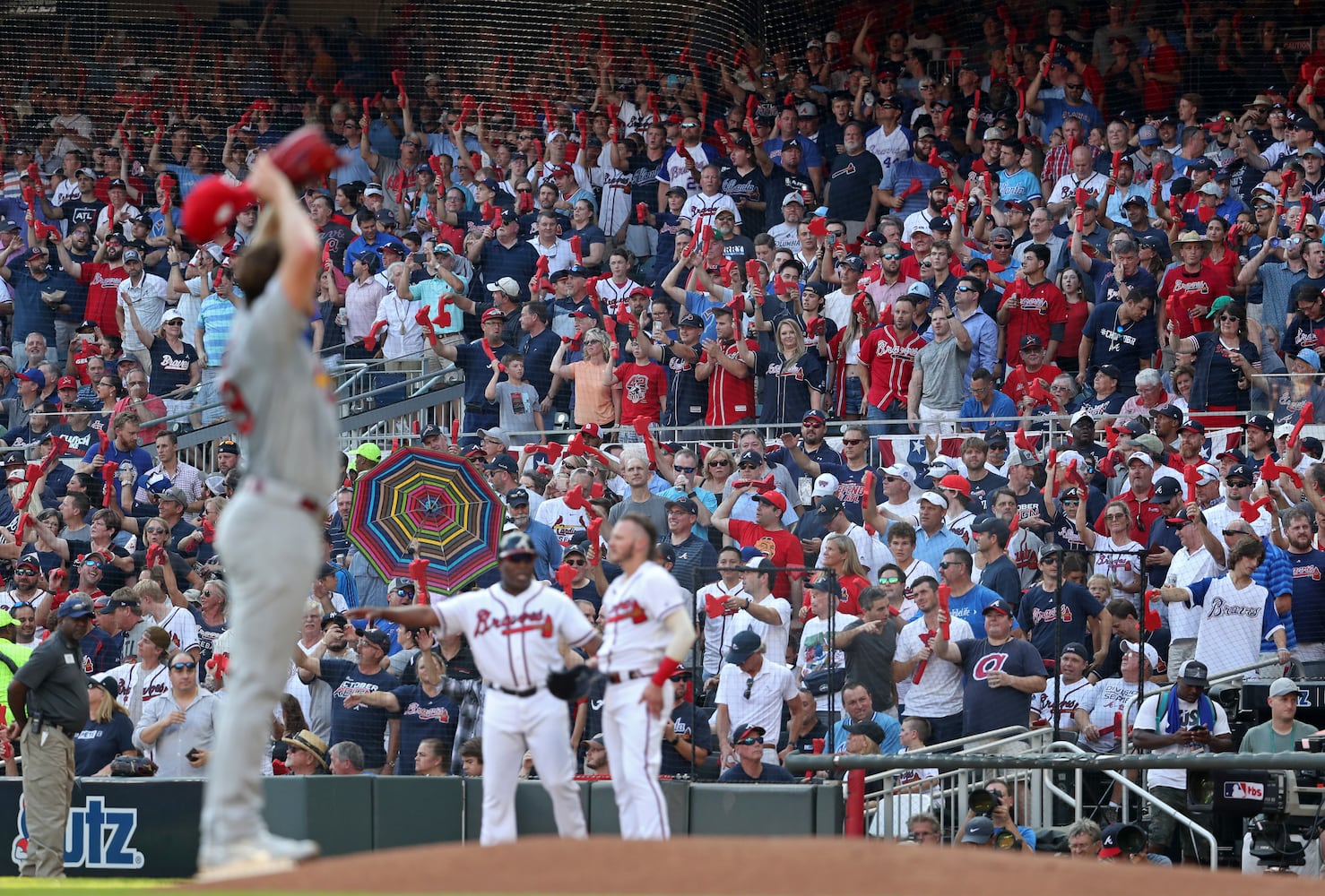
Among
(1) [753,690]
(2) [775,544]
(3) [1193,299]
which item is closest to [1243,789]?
(1) [753,690]

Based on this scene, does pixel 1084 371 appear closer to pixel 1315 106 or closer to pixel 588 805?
pixel 1315 106

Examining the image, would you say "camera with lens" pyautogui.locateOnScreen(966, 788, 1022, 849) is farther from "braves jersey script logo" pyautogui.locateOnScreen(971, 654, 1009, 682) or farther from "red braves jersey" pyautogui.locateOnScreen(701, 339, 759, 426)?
"red braves jersey" pyautogui.locateOnScreen(701, 339, 759, 426)

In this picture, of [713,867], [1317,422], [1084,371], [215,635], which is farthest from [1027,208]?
[713,867]

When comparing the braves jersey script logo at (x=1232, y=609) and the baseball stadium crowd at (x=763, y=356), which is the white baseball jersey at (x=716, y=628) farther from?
the braves jersey script logo at (x=1232, y=609)

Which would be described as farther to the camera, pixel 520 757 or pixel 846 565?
pixel 846 565

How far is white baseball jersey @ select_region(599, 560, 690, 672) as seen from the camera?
318 inches

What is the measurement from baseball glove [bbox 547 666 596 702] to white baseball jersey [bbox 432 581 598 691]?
0.39 ft

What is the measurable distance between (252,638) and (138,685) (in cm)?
652

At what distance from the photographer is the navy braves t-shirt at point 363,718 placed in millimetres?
10797

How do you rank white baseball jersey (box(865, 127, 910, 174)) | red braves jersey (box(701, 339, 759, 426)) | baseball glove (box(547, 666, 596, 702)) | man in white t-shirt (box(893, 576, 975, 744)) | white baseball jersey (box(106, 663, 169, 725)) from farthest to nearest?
white baseball jersey (box(865, 127, 910, 174)) → red braves jersey (box(701, 339, 759, 426)) → white baseball jersey (box(106, 663, 169, 725)) → man in white t-shirt (box(893, 576, 975, 744)) → baseball glove (box(547, 666, 596, 702))

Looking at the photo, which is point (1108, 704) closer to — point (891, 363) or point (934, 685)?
point (934, 685)

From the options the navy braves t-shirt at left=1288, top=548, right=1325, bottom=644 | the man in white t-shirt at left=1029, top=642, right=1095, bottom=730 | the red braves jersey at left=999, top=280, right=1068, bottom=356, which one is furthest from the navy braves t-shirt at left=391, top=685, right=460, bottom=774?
the red braves jersey at left=999, top=280, right=1068, bottom=356

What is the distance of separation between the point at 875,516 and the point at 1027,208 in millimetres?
4558

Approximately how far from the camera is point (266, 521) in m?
5.69
